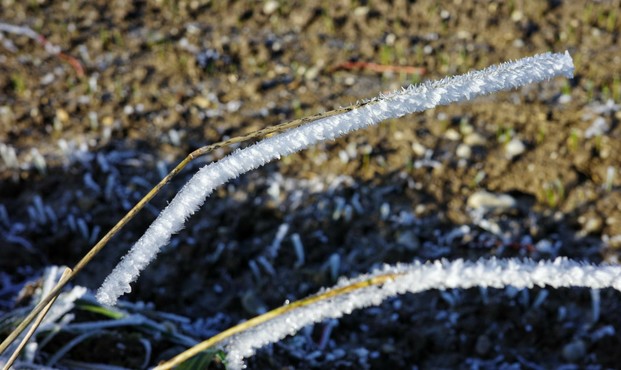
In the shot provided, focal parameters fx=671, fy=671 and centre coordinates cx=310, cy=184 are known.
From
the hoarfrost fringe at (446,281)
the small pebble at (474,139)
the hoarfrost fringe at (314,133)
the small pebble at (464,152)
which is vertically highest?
the small pebble at (474,139)

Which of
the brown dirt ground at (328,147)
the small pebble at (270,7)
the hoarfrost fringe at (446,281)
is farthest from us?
the small pebble at (270,7)

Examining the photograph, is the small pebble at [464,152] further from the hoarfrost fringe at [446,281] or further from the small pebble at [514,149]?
the hoarfrost fringe at [446,281]

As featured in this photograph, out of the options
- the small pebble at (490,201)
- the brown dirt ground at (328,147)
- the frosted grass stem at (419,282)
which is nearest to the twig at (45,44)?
the brown dirt ground at (328,147)

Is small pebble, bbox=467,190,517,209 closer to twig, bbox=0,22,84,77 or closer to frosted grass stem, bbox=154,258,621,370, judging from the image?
frosted grass stem, bbox=154,258,621,370

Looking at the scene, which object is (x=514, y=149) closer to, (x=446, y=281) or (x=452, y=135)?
(x=452, y=135)

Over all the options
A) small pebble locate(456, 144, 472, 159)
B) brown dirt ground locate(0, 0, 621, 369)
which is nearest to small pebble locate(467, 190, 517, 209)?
brown dirt ground locate(0, 0, 621, 369)
